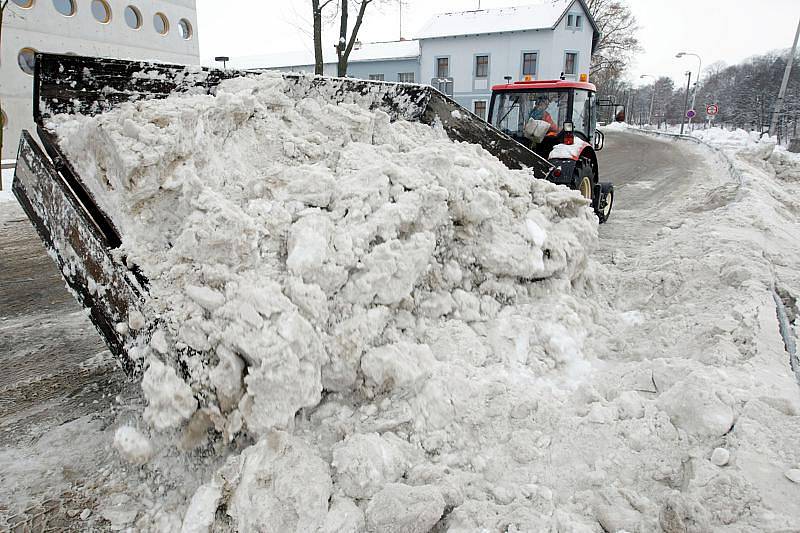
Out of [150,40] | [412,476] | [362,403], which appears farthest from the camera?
[150,40]

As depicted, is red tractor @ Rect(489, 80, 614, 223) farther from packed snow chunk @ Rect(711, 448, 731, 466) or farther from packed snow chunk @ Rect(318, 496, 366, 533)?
A: packed snow chunk @ Rect(318, 496, 366, 533)

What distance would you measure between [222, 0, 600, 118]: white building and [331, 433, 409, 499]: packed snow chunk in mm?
25180

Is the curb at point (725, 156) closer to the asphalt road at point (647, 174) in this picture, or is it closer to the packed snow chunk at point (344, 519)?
the asphalt road at point (647, 174)

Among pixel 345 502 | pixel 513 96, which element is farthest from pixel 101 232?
pixel 513 96

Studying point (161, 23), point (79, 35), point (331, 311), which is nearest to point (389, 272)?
point (331, 311)

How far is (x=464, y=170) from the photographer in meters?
3.46

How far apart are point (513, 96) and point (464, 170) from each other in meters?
3.96

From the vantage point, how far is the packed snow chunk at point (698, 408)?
215cm

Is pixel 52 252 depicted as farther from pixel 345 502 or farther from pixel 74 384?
pixel 345 502

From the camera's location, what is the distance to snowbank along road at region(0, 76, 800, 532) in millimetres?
1854

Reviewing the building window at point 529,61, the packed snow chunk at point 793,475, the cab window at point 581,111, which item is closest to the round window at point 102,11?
the cab window at point 581,111

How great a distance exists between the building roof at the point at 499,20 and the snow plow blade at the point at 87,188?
85.4 feet

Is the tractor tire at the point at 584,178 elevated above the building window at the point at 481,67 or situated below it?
below

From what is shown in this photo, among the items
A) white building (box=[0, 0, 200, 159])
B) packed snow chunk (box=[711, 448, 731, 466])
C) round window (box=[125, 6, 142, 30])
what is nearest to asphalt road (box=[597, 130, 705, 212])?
packed snow chunk (box=[711, 448, 731, 466])
